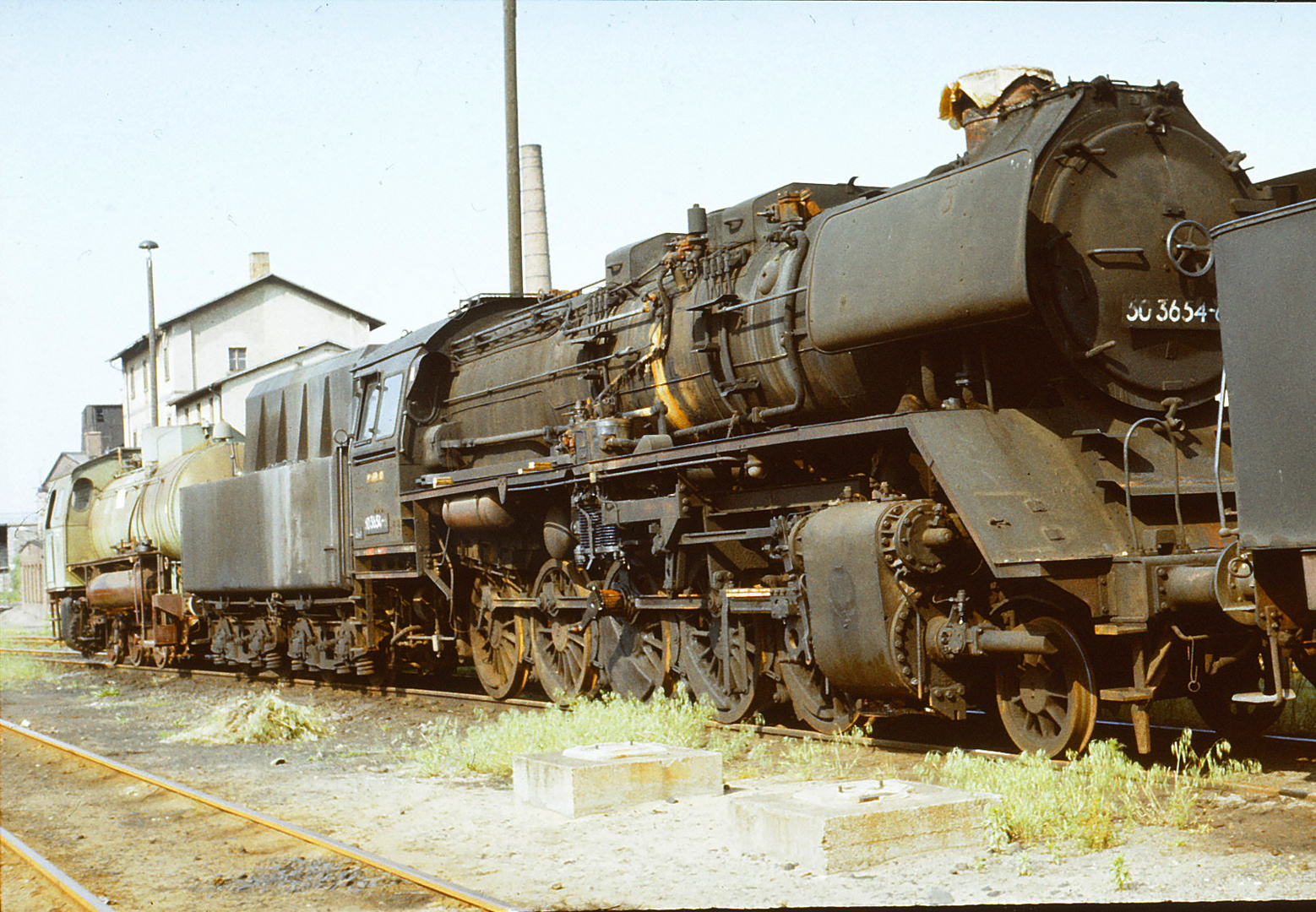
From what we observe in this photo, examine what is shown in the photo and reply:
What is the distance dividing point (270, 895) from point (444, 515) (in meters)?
6.98

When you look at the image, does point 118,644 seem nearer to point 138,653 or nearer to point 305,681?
point 138,653

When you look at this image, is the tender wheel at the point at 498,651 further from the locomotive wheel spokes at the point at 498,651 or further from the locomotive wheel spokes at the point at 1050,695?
the locomotive wheel spokes at the point at 1050,695

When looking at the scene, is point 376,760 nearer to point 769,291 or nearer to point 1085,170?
point 769,291

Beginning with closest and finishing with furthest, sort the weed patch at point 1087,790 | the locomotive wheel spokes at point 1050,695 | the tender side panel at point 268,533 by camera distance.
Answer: the weed patch at point 1087,790 < the locomotive wheel spokes at point 1050,695 < the tender side panel at point 268,533

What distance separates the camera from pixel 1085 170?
723cm

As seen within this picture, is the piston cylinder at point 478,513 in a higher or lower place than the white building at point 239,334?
lower

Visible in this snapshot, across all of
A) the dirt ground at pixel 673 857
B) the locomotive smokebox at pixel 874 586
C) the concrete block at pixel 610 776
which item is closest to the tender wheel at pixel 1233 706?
the dirt ground at pixel 673 857

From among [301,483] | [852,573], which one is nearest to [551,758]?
[852,573]

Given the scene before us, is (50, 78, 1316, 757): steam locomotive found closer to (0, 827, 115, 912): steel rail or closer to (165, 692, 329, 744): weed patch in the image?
(165, 692, 329, 744): weed patch

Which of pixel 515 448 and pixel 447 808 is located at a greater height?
pixel 515 448

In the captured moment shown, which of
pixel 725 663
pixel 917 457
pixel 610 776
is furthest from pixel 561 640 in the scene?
pixel 917 457

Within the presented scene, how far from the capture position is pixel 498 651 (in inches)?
504

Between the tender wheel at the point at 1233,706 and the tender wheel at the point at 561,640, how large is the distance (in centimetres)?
492

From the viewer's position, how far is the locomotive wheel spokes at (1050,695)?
702 centimetres
